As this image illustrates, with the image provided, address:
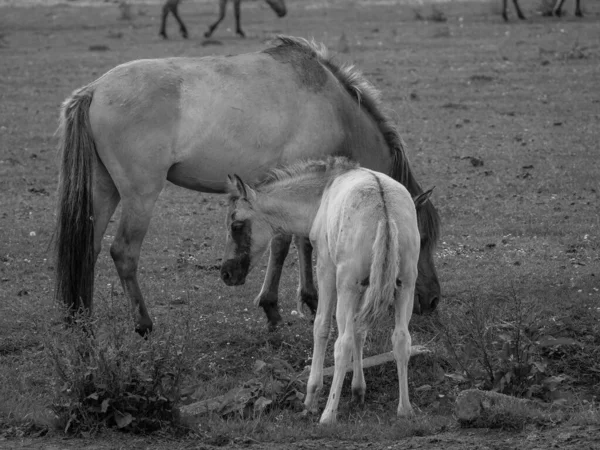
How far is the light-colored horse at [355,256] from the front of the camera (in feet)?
19.3

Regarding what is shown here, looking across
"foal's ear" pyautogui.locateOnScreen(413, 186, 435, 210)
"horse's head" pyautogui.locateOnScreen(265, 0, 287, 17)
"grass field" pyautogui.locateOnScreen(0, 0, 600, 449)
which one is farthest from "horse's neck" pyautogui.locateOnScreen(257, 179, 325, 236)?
"horse's head" pyautogui.locateOnScreen(265, 0, 287, 17)

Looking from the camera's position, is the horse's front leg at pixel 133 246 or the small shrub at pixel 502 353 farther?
the horse's front leg at pixel 133 246

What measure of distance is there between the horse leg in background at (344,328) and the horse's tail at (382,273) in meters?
0.15

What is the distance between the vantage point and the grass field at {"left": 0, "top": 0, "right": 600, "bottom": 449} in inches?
239

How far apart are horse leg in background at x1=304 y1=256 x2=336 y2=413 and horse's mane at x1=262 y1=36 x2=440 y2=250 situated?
2.35 meters

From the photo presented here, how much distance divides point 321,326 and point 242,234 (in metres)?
1.15

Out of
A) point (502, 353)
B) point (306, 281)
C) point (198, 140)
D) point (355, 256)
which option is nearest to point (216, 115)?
point (198, 140)

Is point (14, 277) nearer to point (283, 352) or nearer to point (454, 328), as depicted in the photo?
point (283, 352)

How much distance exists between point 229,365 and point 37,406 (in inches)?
64.5

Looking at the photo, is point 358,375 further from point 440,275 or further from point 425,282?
→ point 440,275

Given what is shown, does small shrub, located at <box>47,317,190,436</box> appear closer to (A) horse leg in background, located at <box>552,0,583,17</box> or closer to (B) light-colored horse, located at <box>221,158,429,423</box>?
(B) light-colored horse, located at <box>221,158,429,423</box>

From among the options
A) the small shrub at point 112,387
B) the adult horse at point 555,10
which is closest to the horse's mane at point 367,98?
the small shrub at point 112,387

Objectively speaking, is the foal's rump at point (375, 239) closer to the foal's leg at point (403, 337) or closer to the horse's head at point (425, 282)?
the foal's leg at point (403, 337)

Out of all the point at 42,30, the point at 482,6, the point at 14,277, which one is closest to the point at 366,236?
the point at 14,277
